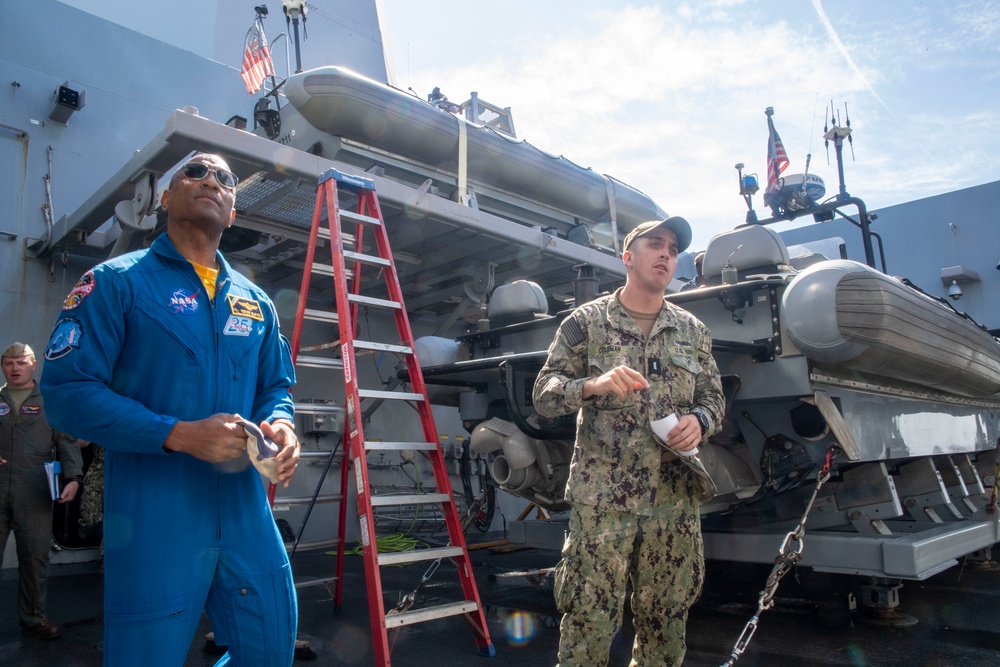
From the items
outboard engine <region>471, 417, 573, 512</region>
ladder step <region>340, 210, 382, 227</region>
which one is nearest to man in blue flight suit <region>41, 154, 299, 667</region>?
ladder step <region>340, 210, 382, 227</region>

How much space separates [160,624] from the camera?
144 centimetres

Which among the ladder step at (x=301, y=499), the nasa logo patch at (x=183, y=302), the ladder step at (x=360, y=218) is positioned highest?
the ladder step at (x=360, y=218)

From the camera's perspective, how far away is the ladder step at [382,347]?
346cm

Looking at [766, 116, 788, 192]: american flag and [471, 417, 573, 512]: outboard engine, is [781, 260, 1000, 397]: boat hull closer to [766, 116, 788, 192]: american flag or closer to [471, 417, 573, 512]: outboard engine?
[471, 417, 573, 512]: outboard engine

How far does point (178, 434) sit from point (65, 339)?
0.31 metres

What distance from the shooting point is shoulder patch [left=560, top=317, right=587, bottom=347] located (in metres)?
2.47

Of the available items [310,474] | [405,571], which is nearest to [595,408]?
[405,571]

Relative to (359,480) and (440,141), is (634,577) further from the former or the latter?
(440,141)

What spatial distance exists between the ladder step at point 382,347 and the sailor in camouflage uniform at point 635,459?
1282 mm

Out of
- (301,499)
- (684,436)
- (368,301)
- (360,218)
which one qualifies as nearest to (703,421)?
(684,436)

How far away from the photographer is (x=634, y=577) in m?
2.30

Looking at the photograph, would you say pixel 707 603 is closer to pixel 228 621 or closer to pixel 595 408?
pixel 595 408

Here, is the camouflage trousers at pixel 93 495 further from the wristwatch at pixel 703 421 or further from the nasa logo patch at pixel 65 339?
the wristwatch at pixel 703 421

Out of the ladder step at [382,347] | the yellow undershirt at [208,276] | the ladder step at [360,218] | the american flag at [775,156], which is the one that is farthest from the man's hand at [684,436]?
the american flag at [775,156]
